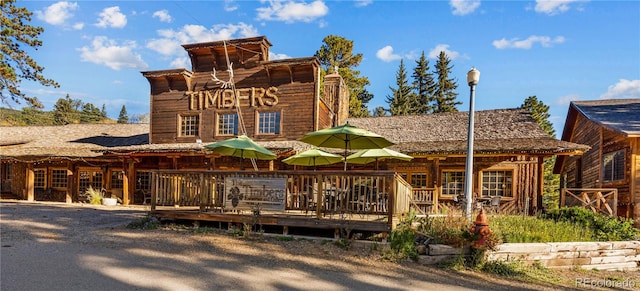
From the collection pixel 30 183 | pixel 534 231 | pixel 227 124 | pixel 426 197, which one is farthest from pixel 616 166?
pixel 30 183

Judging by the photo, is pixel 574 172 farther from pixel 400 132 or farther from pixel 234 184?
pixel 234 184

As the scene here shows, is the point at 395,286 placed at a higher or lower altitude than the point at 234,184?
lower

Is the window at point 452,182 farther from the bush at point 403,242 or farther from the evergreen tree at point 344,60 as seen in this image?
the evergreen tree at point 344,60

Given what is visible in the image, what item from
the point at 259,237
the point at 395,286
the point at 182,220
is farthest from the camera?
the point at 182,220

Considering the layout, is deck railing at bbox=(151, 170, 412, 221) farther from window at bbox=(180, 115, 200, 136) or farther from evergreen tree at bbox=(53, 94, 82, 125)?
evergreen tree at bbox=(53, 94, 82, 125)

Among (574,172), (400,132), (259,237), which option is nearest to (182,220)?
(259,237)

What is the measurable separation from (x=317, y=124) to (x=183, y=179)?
829cm

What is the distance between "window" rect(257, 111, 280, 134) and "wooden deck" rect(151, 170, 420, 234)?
827 cm

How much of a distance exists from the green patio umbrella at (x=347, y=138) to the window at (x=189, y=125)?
33.6 feet

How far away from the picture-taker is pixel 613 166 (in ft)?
50.2

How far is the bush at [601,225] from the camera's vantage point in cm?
913

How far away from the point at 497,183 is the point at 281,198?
35.1 feet

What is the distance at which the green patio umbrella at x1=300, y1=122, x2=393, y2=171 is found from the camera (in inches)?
352

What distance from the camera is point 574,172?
67.9 ft
